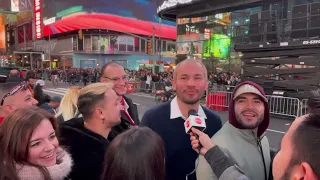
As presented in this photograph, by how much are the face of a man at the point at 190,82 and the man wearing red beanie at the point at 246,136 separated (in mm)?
415

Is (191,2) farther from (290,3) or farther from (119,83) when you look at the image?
(119,83)

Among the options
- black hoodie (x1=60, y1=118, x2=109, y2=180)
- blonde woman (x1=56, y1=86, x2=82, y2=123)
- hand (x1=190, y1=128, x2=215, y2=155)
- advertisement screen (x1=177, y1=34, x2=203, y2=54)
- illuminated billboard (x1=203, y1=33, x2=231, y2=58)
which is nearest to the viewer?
hand (x1=190, y1=128, x2=215, y2=155)

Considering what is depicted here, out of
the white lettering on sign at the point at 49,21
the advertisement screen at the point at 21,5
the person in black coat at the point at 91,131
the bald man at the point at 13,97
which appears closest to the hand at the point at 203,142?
the person in black coat at the point at 91,131

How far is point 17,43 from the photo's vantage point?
2657 inches

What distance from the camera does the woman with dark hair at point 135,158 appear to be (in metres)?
1.44

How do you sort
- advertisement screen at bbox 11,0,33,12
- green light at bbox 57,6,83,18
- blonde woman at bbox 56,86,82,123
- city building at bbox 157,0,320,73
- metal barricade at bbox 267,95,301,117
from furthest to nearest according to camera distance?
advertisement screen at bbox 11,0,33,12 < green light at bbox 57,6,83,18 < city building at bbox 157,0,320,73 < metal barricade at bbox 267,95,301,117 < blonde woman at bbox 56,86,82,123

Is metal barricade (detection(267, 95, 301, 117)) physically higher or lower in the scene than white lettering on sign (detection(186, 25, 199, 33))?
lower

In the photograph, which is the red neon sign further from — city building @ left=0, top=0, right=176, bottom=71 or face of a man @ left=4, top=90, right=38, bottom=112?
face of a man @ left=4, top=90, right=38, bottom=112

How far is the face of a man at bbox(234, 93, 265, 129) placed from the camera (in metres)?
2.17

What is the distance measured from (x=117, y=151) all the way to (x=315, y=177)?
100 cm

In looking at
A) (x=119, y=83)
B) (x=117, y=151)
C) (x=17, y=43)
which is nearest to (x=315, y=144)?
(x=117, y=151)

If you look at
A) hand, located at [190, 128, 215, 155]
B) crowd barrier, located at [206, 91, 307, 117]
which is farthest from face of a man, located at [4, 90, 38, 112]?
crowd barrier, located at [206, 91, 307, 117]

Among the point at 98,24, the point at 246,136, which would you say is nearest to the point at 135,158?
the point at 246,136

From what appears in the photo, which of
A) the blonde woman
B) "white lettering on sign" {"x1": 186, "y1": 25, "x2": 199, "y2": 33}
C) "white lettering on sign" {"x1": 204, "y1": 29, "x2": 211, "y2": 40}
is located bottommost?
the blonde woman
